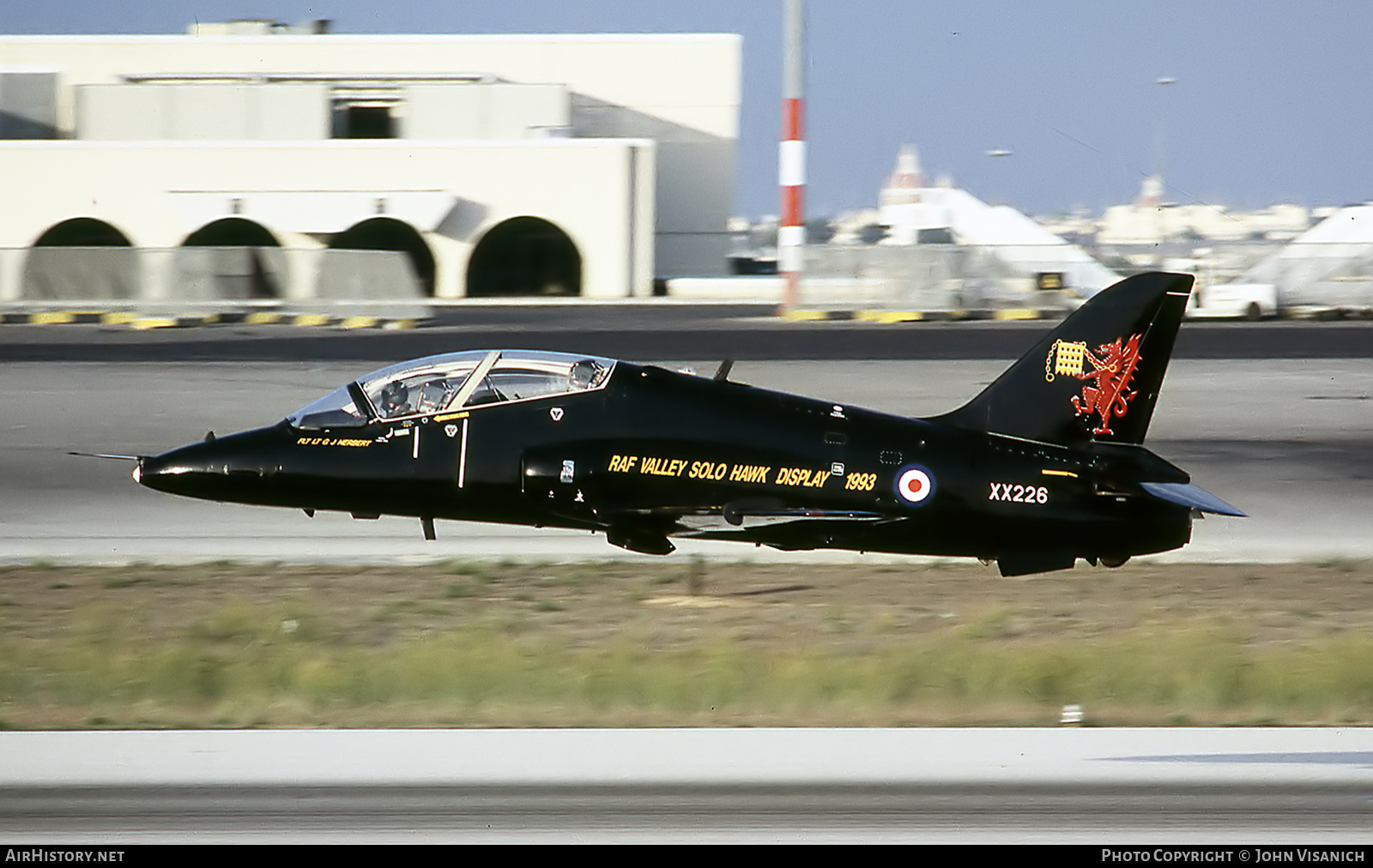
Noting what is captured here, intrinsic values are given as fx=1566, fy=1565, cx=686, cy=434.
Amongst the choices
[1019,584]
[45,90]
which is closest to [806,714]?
[1019,584]

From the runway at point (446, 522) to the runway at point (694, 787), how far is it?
7.13 metres

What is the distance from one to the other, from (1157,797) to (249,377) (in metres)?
24.5

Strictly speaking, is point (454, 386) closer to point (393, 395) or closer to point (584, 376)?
point (393, 395)

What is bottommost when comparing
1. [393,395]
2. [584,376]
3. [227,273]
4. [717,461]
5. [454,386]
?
[717,461]

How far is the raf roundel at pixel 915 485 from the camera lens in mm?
13969

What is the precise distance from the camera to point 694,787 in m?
8.32

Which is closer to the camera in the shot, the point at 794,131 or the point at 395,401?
the point at 395,401

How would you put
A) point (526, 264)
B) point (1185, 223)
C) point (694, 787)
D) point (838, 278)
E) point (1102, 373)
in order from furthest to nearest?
point (1185, 223) < point (526, 264) < point (838, 278) < point (1102, 373) < point (694, 787)

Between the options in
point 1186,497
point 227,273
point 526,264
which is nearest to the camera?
point 1186,497

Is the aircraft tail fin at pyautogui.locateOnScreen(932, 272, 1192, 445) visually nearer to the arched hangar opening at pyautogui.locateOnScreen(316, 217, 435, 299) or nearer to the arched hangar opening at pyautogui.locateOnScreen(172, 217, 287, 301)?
the arched hangar opening at pyautogui.locateOnScreen(316, 217, 435, 299)

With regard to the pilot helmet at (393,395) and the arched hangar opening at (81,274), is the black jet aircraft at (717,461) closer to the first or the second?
the pilot helmet at (393,395)

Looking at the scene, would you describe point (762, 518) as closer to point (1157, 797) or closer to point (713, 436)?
point (713, 436)

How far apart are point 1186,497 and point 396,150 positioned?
1855 inches

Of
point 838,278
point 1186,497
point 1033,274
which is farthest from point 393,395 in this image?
point 838,278
